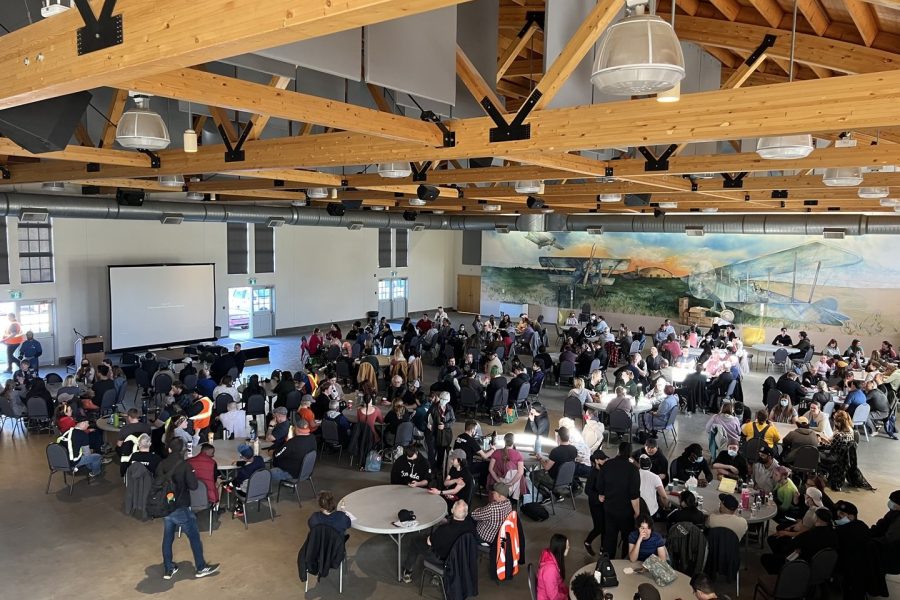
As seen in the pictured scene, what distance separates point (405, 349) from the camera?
16.9 metres

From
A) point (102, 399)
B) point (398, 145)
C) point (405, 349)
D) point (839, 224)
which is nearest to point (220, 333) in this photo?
point (405, 349)

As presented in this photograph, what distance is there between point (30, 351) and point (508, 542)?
13.2m

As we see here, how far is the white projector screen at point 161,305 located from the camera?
17.9 metres

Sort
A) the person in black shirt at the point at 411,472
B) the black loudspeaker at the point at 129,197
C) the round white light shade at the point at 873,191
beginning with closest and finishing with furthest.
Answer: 1. the person in black shirt at the point at 411,472
2. the round white light shade at the point at 873,191
3. the black loudspeaker at the point at 129,197

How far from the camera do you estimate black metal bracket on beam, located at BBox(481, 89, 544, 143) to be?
209 inches

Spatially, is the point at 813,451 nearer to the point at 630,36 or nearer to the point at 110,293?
the point at 630,36

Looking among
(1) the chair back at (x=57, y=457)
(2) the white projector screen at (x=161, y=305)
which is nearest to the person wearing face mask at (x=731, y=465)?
(1) the chair back at (x=57, y=457)

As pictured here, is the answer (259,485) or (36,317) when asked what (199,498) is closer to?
(259,485)

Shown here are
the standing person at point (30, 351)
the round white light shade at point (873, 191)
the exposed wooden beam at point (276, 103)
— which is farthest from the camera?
the standing person at point (30, 351)

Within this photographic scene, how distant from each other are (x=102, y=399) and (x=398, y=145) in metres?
8.39

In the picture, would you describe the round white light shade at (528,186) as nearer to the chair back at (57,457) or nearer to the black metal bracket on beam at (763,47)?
the black metal bracket on beam at (763,47)

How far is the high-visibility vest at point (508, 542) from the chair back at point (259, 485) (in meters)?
3.06

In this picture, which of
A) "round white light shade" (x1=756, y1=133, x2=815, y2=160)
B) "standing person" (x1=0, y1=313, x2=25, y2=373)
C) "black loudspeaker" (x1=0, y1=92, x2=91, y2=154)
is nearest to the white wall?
"standing person" (x1=0, y1=313, x2=25, y2=373)

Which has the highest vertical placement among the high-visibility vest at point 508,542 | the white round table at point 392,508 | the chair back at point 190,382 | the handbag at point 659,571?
the chair back at point 190,382
